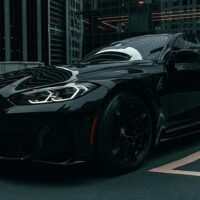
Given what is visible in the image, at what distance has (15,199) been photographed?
3193mm

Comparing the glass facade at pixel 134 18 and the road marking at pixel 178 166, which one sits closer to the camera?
the road marking at pixel 178 166

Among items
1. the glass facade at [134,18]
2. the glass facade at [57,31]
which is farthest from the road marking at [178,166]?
the glass facade at [57,31]

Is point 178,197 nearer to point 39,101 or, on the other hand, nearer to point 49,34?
point 39,101

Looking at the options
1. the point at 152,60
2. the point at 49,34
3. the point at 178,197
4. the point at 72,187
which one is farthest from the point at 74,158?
the point at 49,34

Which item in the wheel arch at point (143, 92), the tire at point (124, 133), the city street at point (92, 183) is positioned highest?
the wheel arch at point (143, 92)

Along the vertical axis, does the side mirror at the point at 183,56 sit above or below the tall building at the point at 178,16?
below

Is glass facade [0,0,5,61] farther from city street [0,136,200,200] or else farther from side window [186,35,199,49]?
city street [0,136,200,200]

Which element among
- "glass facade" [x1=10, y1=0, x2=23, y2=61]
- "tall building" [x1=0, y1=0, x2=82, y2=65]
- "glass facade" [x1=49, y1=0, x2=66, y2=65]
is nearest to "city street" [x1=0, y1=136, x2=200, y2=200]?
"tall building" [x1=0, y1=0, x2=82, y2=65]

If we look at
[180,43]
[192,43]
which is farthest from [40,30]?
[180,43]

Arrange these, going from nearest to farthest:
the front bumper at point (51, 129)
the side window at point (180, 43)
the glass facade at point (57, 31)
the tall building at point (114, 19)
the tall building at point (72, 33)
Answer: the front bumper at point (51, 129), the side window at point (180, 43), the tall building at point (114, 19), the glass facade at point (57, 31), the tall building at point (72, 33)

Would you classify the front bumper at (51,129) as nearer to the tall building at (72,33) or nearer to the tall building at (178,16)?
the tall building at (178,16)

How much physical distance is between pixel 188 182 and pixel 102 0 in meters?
62.0

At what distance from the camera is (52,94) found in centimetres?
352

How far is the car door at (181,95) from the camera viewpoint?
4.26m
